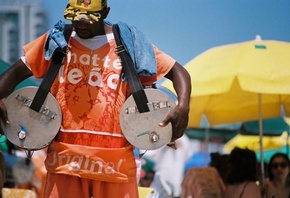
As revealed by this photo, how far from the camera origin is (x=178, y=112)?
181 inches

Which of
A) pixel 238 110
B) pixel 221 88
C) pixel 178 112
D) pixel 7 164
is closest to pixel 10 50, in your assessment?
pixel 7 164

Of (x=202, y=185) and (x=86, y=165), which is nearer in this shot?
(x=86, y=165)

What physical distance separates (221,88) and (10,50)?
1.83 metres

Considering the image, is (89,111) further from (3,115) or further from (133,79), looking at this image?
(3,115)

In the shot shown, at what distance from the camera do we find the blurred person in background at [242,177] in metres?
7.70

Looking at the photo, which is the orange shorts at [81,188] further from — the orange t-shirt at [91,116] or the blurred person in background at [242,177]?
the blurred person in background at [242,177]

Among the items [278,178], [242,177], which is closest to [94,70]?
[242,177]

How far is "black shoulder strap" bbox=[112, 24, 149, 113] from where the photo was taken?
457 cm

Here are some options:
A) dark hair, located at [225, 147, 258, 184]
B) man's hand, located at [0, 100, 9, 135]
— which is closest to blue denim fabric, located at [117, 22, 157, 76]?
man's hand, located at [0, 100, 9, 135]

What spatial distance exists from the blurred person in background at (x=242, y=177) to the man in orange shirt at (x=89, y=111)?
3.12 metres

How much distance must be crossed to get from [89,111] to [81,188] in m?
0.38

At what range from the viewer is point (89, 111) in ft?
15.1

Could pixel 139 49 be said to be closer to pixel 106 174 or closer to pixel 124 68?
pixel 124 68

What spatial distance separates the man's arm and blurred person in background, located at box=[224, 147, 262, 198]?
305 centimetres
